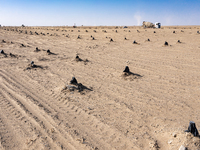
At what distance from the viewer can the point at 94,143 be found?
9.97 feet

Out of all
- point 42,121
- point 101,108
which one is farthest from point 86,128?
point 42,121

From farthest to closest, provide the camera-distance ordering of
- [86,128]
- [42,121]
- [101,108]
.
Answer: [101,108] < [42,121] < [86,128]

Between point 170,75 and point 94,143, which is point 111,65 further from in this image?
point 94,143

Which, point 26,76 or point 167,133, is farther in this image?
point 26,76

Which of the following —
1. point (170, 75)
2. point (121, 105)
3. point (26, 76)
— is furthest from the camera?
point (26, 76)

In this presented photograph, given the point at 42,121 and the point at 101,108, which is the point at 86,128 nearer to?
the point at 101,108

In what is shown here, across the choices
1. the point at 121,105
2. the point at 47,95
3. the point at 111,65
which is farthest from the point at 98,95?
the point at 111,65

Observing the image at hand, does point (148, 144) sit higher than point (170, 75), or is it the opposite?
point (170, 75)

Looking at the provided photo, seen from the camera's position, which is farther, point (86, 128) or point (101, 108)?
point (101, 108)

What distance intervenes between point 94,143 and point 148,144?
3.68 feet

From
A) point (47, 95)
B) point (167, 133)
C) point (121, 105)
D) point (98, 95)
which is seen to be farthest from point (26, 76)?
point (167, 133)

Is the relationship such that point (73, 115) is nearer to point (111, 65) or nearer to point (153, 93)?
point (153, 93)

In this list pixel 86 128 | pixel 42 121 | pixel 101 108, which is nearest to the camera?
pixel 86 128

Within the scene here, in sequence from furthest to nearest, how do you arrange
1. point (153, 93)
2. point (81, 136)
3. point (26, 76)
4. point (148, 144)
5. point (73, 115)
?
point (26, 76)
point (153, 93)
point (73, 115)
point (81, 136)
point (148, 144)
